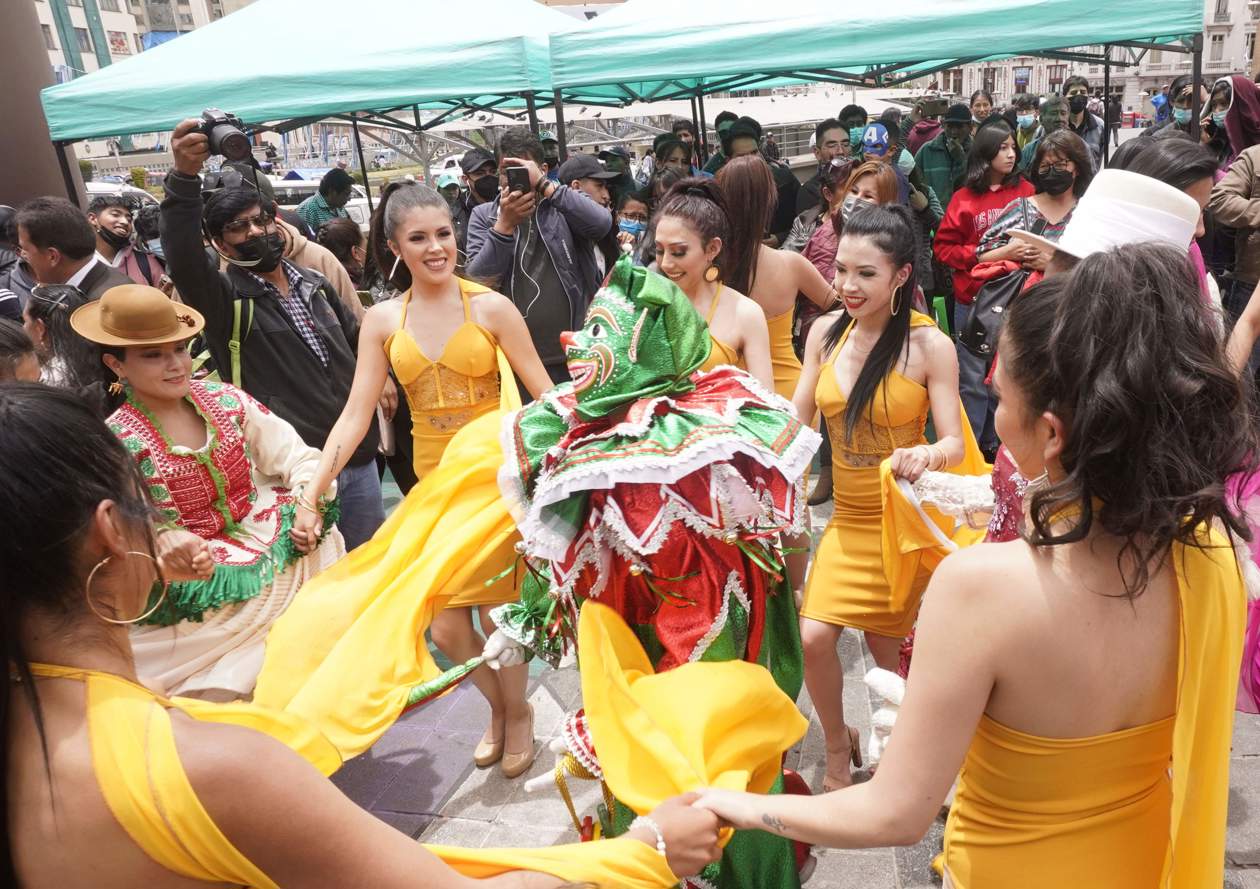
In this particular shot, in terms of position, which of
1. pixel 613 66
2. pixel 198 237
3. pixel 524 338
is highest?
pixel 613 66

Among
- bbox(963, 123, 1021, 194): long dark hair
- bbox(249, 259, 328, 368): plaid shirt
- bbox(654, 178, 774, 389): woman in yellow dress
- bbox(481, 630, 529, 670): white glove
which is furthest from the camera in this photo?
bbox(963, 123, 1021, 194): long dark hair

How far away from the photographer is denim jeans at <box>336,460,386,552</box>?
163 inches

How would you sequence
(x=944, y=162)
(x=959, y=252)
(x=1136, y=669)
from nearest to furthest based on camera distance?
(x=1136, y=669)
(x=959, y=252)
(x=944, y=162)

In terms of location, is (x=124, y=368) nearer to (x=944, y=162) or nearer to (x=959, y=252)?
(x=959, y=252)

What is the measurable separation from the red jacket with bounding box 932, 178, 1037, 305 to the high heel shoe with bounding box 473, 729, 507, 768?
4.18 m

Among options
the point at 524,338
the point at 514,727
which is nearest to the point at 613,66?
the point at 524,338

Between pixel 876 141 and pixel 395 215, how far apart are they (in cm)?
452

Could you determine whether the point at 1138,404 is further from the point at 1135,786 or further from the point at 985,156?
the point at 985,156

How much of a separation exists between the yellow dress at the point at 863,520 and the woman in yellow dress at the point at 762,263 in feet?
4.16

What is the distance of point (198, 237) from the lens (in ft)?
12.3

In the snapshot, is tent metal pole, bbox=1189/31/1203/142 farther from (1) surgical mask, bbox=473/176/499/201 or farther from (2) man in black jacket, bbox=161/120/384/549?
(2) man in black jacket, bbox=161/120/384/549

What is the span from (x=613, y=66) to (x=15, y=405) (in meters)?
5.55

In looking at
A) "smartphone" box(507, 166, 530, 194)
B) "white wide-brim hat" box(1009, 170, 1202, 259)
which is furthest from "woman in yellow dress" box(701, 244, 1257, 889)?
"smartphone" box(507, 166, 530, 194)

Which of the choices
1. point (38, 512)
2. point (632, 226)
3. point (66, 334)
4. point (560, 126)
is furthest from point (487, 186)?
point (38, 512)
